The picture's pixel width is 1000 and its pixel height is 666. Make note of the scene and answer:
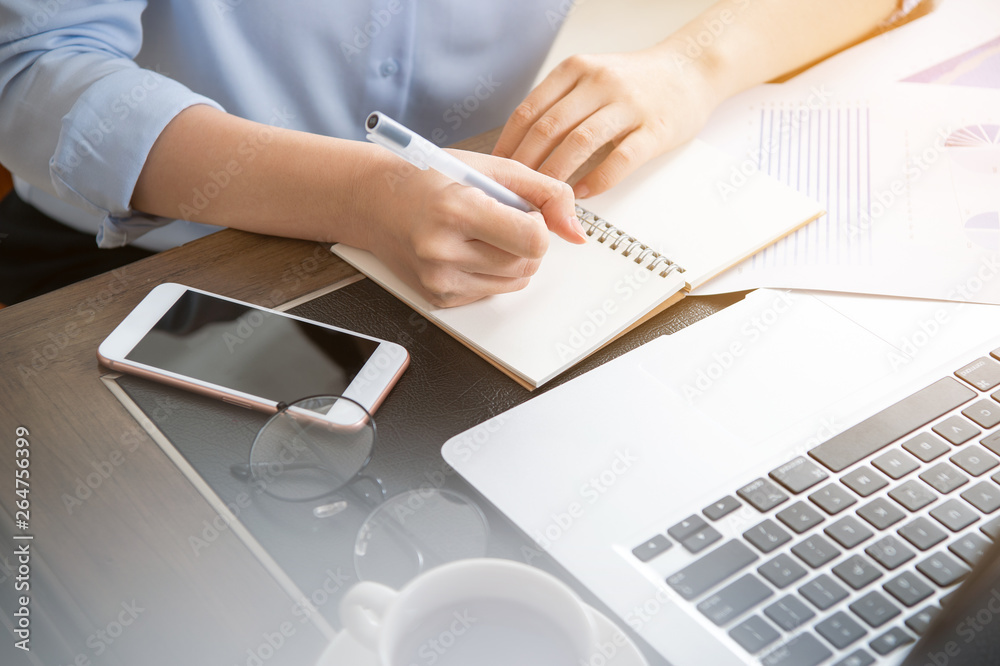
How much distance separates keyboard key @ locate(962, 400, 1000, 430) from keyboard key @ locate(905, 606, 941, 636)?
154mm

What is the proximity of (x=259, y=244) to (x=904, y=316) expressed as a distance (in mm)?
529

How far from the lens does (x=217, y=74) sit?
2.62 feet

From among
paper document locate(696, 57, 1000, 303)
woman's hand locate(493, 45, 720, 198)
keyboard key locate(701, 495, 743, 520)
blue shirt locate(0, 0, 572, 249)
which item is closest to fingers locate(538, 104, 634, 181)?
woman's hand locate(493, 45, 720, 198)

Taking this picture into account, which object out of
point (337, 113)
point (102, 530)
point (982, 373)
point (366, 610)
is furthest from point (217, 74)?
point (982, 373)

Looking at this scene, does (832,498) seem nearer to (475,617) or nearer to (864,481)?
(864,481)

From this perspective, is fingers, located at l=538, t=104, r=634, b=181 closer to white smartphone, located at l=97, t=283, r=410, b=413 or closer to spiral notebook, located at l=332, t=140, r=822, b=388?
spiral notebook, located at l=332, t=140, r=822, b=388

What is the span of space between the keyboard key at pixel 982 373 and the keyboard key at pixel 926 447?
0.22 ft

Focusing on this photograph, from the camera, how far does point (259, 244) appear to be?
644 mm

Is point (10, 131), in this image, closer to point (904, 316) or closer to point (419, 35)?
point (419, 35)

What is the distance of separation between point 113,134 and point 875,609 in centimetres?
66

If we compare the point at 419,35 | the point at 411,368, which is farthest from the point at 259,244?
the point at 419,35

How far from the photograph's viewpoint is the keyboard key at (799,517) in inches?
16.7

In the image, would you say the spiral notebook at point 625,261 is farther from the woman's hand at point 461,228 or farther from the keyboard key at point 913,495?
the keyboard key at point 913,495

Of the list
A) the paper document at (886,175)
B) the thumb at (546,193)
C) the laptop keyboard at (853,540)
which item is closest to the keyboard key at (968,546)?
the laptop keyboard at (853,540)
